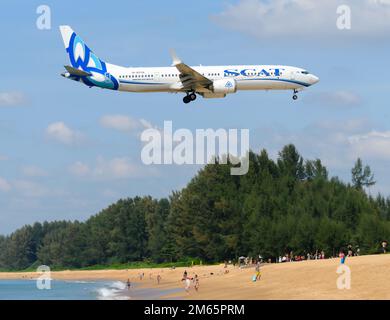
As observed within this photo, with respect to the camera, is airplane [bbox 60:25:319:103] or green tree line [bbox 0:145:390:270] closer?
airplane [bbox 60:25:319:103]

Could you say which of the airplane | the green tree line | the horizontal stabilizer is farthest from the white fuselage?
the green tree line

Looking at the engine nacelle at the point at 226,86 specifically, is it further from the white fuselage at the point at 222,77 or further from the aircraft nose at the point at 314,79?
the aircraft nose at the point at 314,79

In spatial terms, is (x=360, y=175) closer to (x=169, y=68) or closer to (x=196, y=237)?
(x=196, y=237)

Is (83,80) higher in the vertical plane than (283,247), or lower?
higher

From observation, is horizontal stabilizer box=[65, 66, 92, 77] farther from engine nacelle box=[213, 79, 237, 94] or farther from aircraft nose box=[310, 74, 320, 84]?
aircraft nose box=[310, 74, 320, 84]

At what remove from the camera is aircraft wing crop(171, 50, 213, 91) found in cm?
9084

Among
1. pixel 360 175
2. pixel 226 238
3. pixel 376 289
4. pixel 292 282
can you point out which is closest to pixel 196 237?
pixel 226 238

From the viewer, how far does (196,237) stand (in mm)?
146625

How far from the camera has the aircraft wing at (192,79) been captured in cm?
9084

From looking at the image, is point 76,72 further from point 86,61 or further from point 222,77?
point 222,77

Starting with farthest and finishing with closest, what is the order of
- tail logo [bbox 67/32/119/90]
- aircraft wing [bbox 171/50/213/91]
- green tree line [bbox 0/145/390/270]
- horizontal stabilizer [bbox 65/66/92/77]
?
1. green tree line [bbox 0/145/390/270]
2. tail logo [bbox 67/32/119/90]
3. horizontal stabilizer [bbox 65/66/92/77]
4. aircraft wing [bbox 171/50/213/91]

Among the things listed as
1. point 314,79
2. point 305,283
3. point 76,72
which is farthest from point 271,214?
point 305,283

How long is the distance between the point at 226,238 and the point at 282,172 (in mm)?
26526
